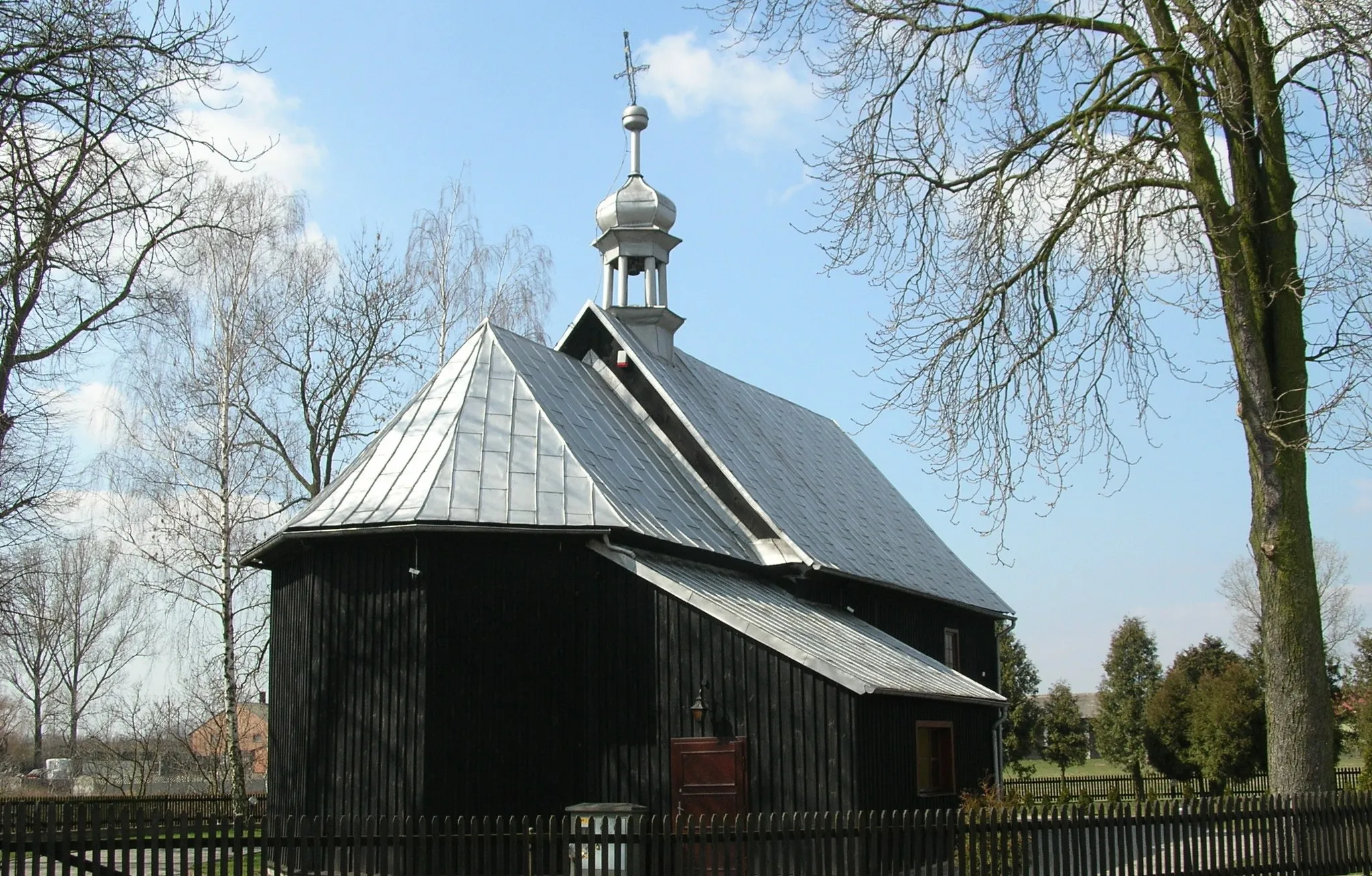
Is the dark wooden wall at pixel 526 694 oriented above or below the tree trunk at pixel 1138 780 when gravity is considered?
above

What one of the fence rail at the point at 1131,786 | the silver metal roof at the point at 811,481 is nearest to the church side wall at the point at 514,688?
the silver metal roof at the point at 811,481

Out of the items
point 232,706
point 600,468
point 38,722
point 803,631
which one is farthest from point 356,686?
point 38,722

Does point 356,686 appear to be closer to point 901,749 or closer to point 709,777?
point 709,777

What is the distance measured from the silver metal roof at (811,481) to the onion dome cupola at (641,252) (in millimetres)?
671

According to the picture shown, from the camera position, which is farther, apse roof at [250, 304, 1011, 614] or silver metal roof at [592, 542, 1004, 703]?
apse roof at [250, 304, 1011, 614]

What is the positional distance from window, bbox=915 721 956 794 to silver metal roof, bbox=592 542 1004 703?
0.53 metres

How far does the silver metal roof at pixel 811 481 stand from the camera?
2031 centimetres

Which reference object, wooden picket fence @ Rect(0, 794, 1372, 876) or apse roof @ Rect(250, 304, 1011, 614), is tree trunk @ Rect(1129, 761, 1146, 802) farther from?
wooden picket fence @ Rect(0, 794, 1372, 876)

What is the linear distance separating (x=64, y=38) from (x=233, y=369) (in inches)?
655

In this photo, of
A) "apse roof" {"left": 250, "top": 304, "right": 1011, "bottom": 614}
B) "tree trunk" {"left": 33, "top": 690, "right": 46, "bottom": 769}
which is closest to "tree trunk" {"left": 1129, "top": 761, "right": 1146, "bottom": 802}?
"apse roof" {"left": 250, "top": 304, "right": 1011, "bottom": 614}

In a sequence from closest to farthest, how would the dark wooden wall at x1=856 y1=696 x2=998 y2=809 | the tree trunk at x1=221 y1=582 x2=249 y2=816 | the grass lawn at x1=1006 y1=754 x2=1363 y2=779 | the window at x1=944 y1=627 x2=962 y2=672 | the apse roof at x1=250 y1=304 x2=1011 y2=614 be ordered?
the dark wooden wall at x1=856 y1=696 x2=998 y2=809
the apse roof at x1=250 y1=304 x2=1011 y2=614
the tree trunk at x1=221 y1=582 x2=249 y2=816
the window at x1=944 y1=627 x2=962 y2=672
the grass lawn at x1=1006 y1=754 x2=1363 y2=779

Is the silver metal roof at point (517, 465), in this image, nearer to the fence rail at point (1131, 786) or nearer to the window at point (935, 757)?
the window at point (935, 757)

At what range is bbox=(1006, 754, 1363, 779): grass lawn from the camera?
46.7 meters

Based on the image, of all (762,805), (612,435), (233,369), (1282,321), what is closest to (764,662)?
(762,805)
